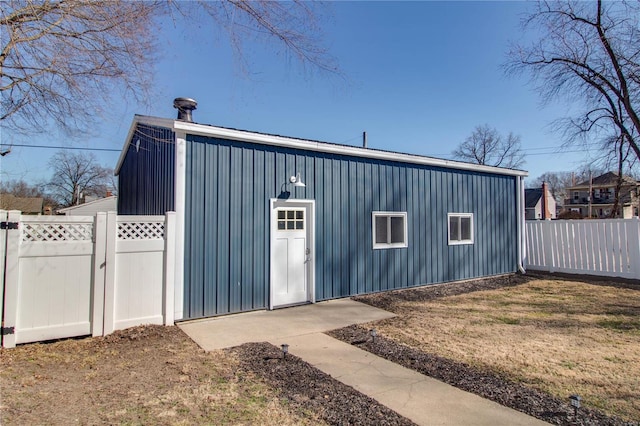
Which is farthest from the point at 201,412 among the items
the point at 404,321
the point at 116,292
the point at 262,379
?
the point at 404,321

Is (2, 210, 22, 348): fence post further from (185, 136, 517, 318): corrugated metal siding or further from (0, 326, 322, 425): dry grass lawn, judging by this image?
(185, 136, 517, 318): corrugated metal siding

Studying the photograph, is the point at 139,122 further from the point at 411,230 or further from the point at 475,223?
the point at 475,223

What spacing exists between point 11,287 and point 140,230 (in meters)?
1.66

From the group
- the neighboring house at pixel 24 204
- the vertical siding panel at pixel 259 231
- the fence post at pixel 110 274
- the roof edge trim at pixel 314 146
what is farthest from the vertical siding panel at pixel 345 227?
the neighboring house at pixel 24 204

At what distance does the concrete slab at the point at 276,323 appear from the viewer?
5.05 metres

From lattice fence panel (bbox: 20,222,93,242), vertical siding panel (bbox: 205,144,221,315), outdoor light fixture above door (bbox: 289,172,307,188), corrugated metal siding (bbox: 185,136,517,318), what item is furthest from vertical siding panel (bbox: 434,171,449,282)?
lattice fence panel (bbox: 20,222,93,242)

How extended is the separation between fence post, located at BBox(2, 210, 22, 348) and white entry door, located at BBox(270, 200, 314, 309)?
3.73 meters

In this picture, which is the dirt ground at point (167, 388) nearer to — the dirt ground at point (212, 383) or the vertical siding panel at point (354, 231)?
the dirt ground at point (212, 383)

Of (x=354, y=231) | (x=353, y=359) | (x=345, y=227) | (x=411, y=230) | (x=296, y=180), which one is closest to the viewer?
(x=353, y=359)

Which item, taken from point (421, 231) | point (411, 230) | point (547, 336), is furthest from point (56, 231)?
point (421, 231)

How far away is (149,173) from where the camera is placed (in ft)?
26.1

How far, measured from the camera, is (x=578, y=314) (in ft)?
21.1

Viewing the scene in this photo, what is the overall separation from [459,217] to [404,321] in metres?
5.22

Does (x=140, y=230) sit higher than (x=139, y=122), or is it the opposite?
(x=139, y=122)
